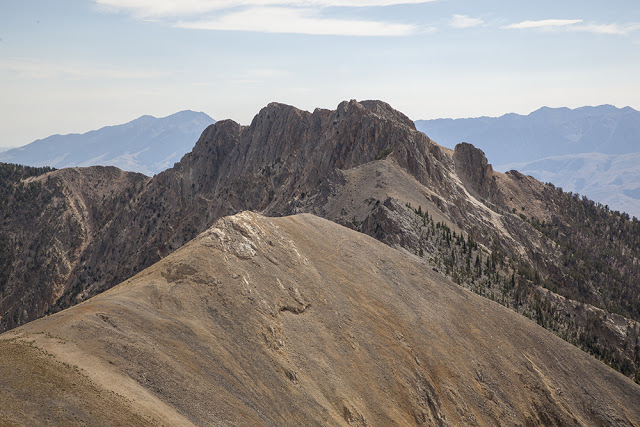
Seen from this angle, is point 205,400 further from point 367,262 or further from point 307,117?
point 307,117

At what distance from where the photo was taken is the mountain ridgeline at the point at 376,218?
92438 mm

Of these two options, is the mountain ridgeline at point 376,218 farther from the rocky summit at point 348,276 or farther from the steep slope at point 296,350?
the steep slope at point 296,350

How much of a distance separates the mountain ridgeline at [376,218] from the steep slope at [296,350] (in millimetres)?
15039

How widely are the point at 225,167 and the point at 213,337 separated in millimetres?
134950

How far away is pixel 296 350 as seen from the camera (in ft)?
169

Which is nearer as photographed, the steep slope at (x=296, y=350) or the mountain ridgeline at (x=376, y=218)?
the steep slope at (x=296, y=350)

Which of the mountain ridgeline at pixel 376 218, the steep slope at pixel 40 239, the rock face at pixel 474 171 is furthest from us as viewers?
the steep slope at pixel 40 239

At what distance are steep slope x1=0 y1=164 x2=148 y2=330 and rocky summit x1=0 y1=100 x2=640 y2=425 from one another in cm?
66

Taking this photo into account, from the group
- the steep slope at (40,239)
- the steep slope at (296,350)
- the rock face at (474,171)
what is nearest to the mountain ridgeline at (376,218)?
the rock face at (474,171)

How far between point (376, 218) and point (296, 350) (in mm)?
43617

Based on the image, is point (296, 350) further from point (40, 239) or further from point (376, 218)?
point (40, 239)

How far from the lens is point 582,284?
123188 mm

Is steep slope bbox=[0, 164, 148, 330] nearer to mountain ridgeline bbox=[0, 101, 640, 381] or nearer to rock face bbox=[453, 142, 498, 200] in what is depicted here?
A: mountain ridgeline bbox=[0, 101, 640, 381]

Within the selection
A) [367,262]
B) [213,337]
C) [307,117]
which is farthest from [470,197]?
[213,337]
